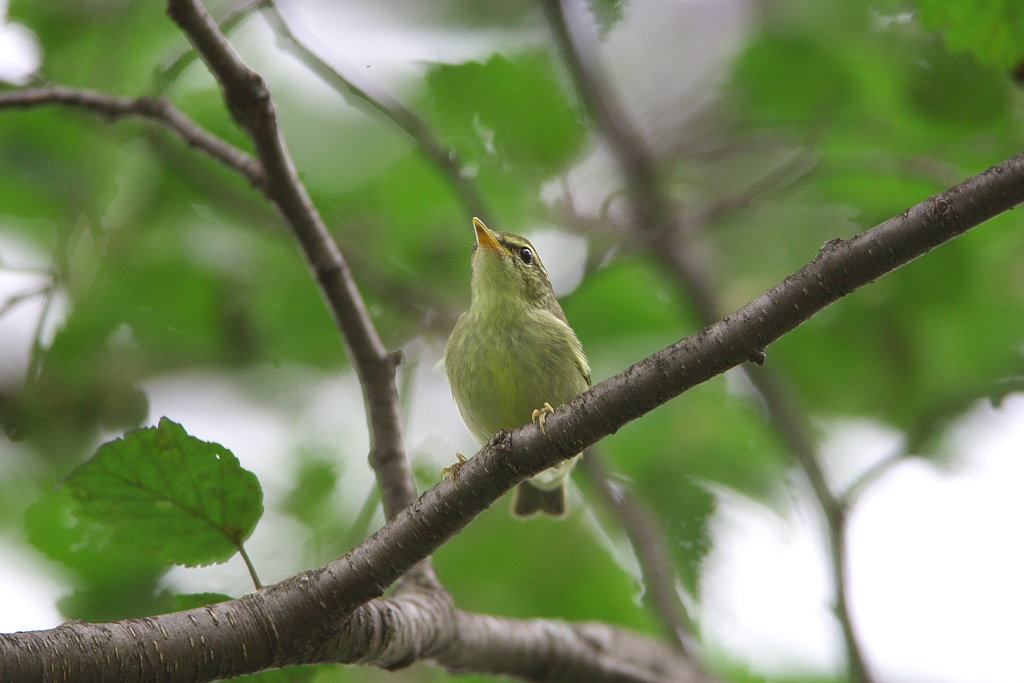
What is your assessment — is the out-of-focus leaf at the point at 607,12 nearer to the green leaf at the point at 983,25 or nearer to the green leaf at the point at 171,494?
the green leaf at the point at 983,25

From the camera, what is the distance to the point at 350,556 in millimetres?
2516

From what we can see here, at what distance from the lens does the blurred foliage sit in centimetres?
399

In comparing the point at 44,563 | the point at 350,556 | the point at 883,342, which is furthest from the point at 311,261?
the point at 883,342

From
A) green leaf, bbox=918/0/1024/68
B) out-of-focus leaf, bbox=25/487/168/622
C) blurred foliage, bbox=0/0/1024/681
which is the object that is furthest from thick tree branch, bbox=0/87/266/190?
green leaf, bbox=918/0/1024/68

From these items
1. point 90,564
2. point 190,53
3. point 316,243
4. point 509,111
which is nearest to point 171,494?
point 316,243

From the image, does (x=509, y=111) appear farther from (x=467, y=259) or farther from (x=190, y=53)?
(x=190, y=53)

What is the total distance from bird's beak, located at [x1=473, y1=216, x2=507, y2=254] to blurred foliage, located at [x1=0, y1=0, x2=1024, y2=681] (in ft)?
0.24

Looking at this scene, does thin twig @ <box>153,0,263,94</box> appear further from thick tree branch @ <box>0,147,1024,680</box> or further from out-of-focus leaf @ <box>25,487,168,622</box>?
thick tree branch @ <box>0,147,1024,680</box>

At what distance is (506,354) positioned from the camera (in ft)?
14.2

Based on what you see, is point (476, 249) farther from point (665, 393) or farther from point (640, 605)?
point (665, 393)

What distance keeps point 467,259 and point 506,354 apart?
74cm

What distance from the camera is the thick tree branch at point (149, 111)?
3.11 metres

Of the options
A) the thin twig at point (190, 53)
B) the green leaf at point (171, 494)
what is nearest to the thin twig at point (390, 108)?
the thin twig at point (190, 53)

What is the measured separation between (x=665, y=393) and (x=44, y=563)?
9.17ft
